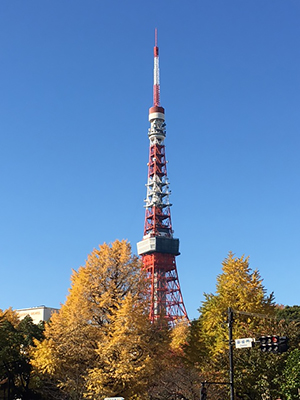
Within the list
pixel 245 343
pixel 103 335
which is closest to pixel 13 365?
pixel 103 335

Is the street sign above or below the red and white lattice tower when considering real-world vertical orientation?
below

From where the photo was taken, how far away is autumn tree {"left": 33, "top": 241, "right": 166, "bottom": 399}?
35531mm

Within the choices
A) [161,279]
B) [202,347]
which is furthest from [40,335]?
[161,279]

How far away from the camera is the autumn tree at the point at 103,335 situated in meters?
35.5

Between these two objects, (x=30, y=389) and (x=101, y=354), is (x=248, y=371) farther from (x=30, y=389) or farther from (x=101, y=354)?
(x=30, y=389)

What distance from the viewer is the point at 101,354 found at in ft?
117

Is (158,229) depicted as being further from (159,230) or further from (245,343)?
(245,343)

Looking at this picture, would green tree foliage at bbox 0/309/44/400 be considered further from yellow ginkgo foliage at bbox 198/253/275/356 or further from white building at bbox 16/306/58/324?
white building at bbox 16/306/58/324

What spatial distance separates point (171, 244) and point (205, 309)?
71.8 m

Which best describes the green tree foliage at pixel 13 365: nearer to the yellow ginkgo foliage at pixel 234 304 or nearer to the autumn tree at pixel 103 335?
the autumn tree at pixel 103 335

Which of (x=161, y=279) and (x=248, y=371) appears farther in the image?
(x=161, y=279)

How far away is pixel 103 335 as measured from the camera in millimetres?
36906

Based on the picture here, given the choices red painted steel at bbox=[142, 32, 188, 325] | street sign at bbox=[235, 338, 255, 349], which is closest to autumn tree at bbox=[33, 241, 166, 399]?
street sign at bbox=[235, 338, 255, 349]

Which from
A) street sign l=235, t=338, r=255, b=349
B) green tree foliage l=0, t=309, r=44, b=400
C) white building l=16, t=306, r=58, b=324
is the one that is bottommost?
green tree foliage l=0, t=309, r=44, b=400
